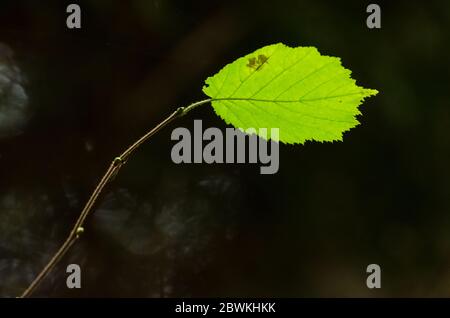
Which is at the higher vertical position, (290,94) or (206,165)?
(206,165)

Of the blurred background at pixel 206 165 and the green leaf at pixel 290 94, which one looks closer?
the green leaf at pixel 290 94

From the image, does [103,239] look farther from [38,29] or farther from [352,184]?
[352,184]

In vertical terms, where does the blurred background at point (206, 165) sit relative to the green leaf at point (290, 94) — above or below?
above

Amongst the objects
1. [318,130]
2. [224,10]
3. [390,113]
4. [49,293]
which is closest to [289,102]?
[318,130]

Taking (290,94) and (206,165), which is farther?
(206,165)

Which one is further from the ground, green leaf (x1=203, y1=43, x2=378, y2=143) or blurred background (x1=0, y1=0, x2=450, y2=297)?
blurred background (x1=0, y1=0, x2=450, y2=297)
